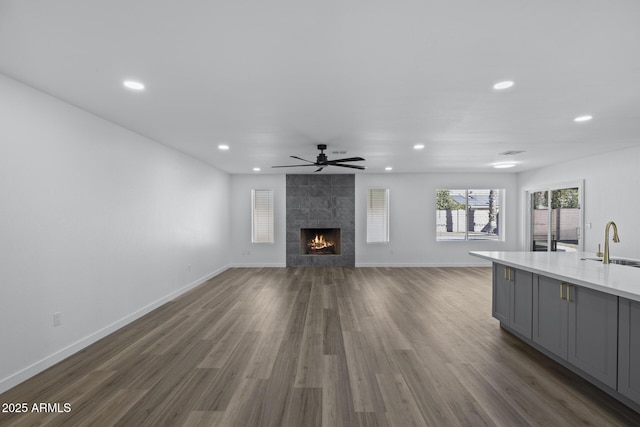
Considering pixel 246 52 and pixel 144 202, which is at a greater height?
pixel 246 52

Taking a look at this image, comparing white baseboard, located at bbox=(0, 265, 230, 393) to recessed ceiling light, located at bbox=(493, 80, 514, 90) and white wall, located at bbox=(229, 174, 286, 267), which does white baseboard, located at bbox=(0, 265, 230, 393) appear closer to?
white wall, located at bbox=(229, 174, 286, 267)

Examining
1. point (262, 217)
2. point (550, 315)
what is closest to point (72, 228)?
point (550, 315)

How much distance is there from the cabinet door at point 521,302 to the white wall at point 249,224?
561cm

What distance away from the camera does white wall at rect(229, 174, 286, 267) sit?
25.7ft

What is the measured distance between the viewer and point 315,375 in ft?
8.17

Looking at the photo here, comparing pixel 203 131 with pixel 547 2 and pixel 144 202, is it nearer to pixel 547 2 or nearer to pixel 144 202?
pixel 144 202

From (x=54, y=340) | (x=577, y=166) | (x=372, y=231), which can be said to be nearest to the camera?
(x=54, y=340)

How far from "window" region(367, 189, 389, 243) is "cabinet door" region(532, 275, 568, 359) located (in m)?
5.01

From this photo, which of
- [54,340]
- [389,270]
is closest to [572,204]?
[389,270]

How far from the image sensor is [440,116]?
10.7 feet

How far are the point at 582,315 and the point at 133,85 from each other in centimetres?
425

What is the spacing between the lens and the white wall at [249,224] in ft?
25.7

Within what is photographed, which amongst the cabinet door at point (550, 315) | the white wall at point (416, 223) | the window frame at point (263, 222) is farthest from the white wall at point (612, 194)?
the window frame at point (263, 222)

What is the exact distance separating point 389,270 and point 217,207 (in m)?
4.58
